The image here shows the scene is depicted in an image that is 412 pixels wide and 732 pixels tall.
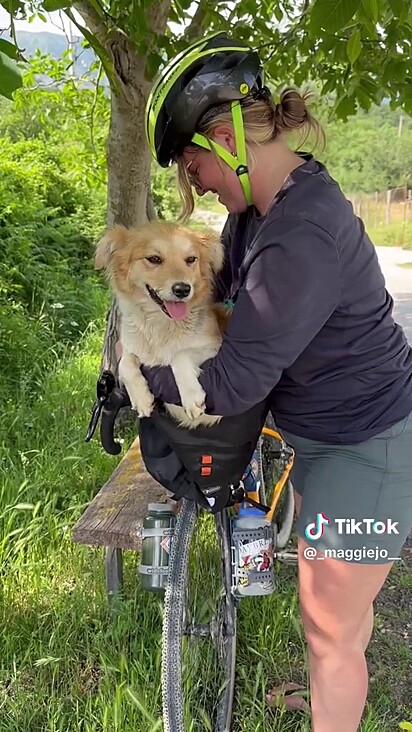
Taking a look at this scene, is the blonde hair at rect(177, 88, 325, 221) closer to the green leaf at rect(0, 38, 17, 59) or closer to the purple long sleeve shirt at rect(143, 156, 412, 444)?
the purple long sleeve shirt at rect(143, 156, 412, 444)

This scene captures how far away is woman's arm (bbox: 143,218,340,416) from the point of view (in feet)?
5.46

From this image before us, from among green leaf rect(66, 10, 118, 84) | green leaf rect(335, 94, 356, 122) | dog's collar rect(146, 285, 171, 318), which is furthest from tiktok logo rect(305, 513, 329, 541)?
green leaf rect(335, 94, 356, 122)

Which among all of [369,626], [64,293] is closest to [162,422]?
[369,626]

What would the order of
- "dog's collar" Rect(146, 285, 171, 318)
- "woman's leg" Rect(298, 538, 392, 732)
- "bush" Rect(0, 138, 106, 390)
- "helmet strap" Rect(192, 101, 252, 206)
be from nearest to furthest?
"helmet strap" Rect(192, 101, 252, 206)
"woman's leg" Rect(298, 538, 392, 732)
"dog's collar" Rect(146, 285, 171, 318)
"bush" Rect(0, 138, 106, 390)

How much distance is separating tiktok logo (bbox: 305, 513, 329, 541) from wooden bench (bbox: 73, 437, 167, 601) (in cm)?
83

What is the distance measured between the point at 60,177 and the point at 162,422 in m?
9.57

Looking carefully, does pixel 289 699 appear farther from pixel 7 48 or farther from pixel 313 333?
pixel 7 48

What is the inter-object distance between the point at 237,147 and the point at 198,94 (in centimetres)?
18

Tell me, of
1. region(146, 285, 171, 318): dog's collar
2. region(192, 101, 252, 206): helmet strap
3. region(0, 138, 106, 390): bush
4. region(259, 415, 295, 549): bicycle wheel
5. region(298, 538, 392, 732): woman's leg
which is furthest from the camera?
region(0, 138, 106, 390): bush

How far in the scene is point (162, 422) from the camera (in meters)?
2.07

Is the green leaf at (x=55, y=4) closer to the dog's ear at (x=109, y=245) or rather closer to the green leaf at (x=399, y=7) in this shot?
the dog's ear at (x=109, y=245)

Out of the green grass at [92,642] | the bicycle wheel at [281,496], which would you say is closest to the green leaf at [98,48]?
the bicycle wheel at [281,496]

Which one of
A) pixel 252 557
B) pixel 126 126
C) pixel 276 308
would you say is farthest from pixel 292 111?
pixel 126 126

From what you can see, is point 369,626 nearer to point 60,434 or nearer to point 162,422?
point 162,422
